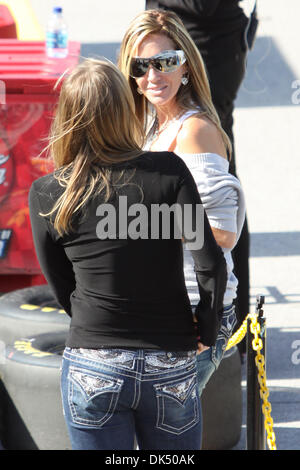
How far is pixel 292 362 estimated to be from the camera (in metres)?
4.61

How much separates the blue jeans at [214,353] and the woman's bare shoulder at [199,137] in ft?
1.58

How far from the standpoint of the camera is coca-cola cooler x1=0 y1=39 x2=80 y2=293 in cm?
465

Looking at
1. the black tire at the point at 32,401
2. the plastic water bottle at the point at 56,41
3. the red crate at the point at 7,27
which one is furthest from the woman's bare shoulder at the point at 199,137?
the red crate at the point at 7,27

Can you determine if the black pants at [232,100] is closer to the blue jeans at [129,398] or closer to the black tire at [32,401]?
the black tire at [32,401]

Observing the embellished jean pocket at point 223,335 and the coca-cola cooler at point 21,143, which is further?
the coca-cola cooler at point 21,143

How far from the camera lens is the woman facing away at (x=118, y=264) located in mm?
2184

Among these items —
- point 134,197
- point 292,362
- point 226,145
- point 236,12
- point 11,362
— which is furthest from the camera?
point 292,362

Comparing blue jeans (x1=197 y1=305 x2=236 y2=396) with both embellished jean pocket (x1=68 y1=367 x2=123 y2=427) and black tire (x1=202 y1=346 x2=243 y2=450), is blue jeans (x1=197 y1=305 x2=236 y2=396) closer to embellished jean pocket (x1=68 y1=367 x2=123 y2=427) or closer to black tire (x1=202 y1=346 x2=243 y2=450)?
embellished jean pocket (x1=68 y1=367 x2=123 y2=427)

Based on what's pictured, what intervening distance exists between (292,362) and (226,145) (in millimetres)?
2148
